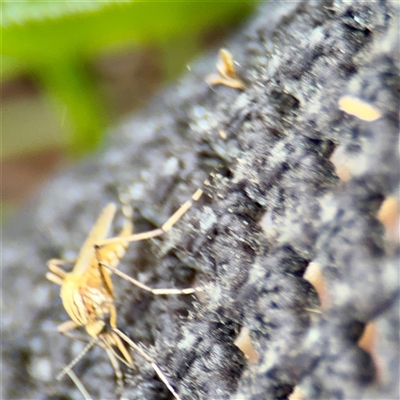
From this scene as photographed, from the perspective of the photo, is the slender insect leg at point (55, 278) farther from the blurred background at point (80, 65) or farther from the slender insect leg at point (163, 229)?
the blurred background at point (80, 65)

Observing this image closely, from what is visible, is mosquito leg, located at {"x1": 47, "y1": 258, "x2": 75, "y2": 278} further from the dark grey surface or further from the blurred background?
the blurred background

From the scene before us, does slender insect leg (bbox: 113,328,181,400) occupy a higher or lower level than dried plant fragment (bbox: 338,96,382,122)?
lower

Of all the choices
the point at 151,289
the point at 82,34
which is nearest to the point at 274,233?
the point at 151,289

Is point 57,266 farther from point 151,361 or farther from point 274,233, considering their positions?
point 274,233

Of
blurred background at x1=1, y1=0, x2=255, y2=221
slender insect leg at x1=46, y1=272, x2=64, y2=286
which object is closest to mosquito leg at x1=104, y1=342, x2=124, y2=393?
slender insect leg at x1=46, y1=272, x2=64, y2=286

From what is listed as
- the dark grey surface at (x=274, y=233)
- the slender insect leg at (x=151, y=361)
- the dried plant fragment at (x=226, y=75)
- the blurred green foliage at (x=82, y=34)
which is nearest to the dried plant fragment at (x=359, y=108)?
the dark grey surface at (x=274, y=233)

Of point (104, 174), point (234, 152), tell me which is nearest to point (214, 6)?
point (104, 174)
